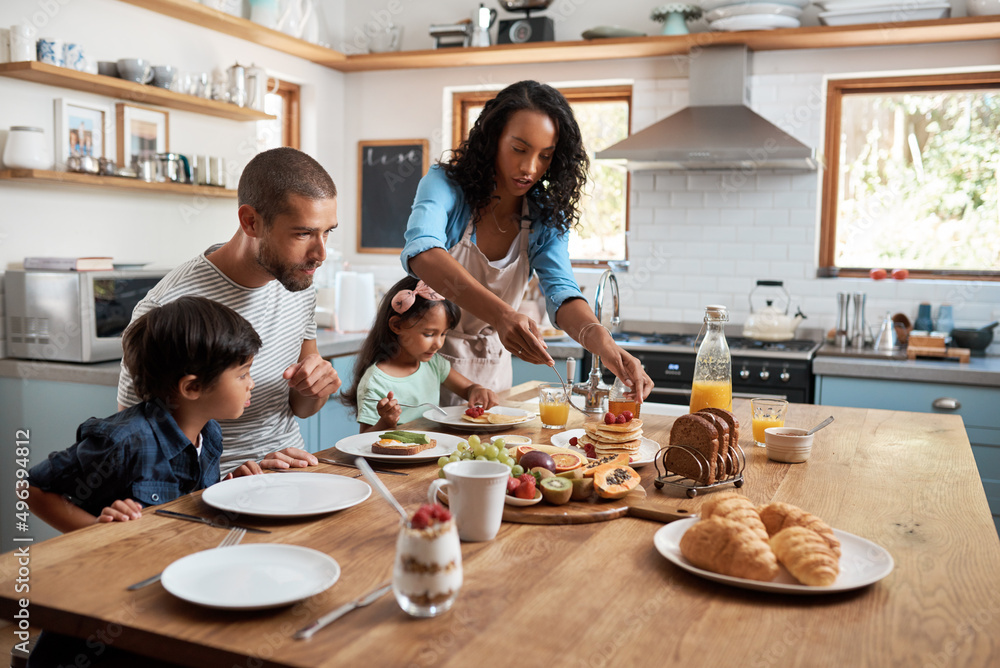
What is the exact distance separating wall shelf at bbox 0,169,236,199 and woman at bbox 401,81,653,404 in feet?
5.52

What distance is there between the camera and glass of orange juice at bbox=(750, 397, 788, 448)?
79.4 inches

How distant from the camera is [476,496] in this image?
125 cm

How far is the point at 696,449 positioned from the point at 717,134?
275 cm

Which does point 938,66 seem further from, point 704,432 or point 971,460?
point 704,432

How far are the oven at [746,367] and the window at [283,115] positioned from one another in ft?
7.25

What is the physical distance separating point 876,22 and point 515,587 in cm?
374

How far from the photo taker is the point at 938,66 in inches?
161

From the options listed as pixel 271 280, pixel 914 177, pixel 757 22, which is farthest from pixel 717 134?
pixel 271 280

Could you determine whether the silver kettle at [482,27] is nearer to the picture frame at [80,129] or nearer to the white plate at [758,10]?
the white plate at [758,10]

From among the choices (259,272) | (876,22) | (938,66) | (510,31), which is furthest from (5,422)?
(938,66)

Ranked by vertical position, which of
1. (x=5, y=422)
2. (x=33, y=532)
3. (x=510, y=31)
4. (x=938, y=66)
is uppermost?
(x=510, y=31)

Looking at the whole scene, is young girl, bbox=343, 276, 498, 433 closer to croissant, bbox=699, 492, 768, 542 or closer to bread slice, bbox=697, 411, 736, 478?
bread slice, bbox=697, 411, 736, 478

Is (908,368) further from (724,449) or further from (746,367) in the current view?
(724,449)

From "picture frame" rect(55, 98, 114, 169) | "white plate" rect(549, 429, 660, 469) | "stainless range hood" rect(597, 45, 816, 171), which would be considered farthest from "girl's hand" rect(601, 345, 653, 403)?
"picture frame" rect(55, 98, 114, 169)
